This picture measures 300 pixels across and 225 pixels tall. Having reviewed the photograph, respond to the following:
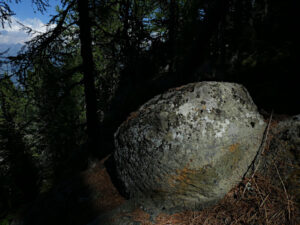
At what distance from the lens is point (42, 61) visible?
4859mm

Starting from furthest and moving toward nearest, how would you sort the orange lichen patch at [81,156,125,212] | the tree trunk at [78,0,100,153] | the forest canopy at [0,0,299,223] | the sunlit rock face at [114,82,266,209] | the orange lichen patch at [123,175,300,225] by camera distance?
1. the tree trunk at [78,0,100,153]
2. the forest canopy at [0,0,299,223]
3. the orange lichen patch at [81,156,125,212]
4. the sunlit rock face at [114,82,266,209]
5. the orange lichen patch at [123,175,300,225]

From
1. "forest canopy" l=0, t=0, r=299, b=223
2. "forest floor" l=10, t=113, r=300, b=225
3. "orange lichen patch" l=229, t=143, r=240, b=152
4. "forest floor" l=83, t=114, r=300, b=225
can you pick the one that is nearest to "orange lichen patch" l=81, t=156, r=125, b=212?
"forest floor" l=10, t=113, r=300, b=225

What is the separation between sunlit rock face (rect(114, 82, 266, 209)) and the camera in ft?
7.60

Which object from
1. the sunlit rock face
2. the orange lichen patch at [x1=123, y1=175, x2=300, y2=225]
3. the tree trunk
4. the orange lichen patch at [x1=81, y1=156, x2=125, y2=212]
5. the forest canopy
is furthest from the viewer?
the tree trunk

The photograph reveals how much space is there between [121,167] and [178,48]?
272 inches

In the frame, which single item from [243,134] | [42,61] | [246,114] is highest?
[42,61]

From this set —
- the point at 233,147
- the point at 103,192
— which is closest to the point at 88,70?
the point at 103,192

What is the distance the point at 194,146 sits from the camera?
7.72 feet

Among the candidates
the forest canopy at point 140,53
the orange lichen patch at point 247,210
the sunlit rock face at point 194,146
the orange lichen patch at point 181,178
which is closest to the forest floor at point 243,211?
the orange lichen patch at point 247,210

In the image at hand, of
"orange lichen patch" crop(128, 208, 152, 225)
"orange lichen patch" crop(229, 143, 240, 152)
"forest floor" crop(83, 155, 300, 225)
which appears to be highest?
"orange lichen patch" crop(229, 143, 240, 152)

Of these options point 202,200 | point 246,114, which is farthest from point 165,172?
point 246,114

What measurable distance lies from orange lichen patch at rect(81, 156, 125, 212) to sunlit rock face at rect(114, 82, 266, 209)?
0.61 metres

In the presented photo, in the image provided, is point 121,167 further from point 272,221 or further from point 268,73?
point 268,73

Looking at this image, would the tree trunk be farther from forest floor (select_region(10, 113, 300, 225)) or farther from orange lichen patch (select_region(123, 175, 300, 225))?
orange lichen patch (select_region(123, 175, 300, 225))
